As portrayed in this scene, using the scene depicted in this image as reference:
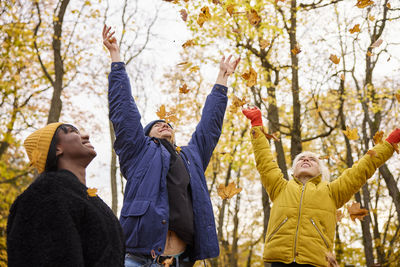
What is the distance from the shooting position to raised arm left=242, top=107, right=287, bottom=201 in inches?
163

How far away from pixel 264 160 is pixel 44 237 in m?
2.83

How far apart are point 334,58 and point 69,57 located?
1075cm

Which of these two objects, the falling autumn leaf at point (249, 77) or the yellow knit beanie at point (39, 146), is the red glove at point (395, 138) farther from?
the yellow knit beanie at point (39, 146)

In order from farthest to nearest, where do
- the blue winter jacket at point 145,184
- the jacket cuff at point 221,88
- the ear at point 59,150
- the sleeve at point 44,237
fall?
the jacket cuff at point 221,88
the blue winter jacket at point 145,184
the ear at point 59,150
the sleeve at point 44,237

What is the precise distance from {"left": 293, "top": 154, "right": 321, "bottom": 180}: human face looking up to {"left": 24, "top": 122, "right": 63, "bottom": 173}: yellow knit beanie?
8.85ft

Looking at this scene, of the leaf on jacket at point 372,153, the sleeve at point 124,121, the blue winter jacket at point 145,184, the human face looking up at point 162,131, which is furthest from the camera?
the leaf on jacket at point 372,153

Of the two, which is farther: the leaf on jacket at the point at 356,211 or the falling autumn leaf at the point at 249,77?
the falling autumn leaf at the point at 249,77

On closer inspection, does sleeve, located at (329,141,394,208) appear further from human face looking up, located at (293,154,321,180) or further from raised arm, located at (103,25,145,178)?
raised arm, located at (103,25,145,178)

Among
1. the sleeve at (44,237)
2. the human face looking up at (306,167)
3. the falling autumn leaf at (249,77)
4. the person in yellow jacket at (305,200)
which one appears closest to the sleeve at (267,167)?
the person in yellow jacket at (305,200)

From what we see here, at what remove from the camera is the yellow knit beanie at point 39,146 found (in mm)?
2221

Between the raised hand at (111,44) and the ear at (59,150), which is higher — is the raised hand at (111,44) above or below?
above

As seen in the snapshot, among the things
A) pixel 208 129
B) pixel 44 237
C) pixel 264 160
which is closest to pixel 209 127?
pixel 208 129

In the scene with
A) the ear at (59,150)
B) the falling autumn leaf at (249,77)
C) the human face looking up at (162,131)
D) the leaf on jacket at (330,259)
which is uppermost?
the falling autumn leaf at (249,77)

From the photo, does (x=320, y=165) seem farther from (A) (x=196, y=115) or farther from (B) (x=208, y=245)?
(A) (x=196, y=115)
